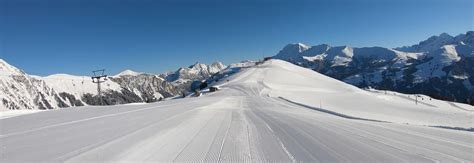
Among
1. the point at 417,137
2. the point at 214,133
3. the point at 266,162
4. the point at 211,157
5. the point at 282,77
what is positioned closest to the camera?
the point at 266,162

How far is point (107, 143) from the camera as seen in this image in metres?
11.3

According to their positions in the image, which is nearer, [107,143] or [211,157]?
[211,157]

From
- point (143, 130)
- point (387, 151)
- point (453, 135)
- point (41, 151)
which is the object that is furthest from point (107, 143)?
point (453, 135)

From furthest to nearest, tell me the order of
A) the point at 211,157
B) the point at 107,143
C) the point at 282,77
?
the point at 282,77
the point at 107,143
the point at 211,157

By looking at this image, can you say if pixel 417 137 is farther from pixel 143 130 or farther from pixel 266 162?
pixel 143 130

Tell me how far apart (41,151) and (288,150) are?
6635 mm

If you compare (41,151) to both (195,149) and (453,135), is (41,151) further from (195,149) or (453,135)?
(453,135)

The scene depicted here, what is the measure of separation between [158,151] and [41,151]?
10.0 ft

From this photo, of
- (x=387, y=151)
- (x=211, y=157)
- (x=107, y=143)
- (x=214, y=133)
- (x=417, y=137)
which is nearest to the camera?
(x=211, y=157)

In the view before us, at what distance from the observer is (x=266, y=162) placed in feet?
28.9

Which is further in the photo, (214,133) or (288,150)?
(214,133)

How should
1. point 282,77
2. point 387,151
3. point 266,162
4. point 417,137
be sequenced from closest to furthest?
point 266,162, point 387,151, point 417,137, point 282,77

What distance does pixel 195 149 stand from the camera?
10625 millimetres

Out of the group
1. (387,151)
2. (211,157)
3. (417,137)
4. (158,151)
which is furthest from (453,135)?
(158,151)
